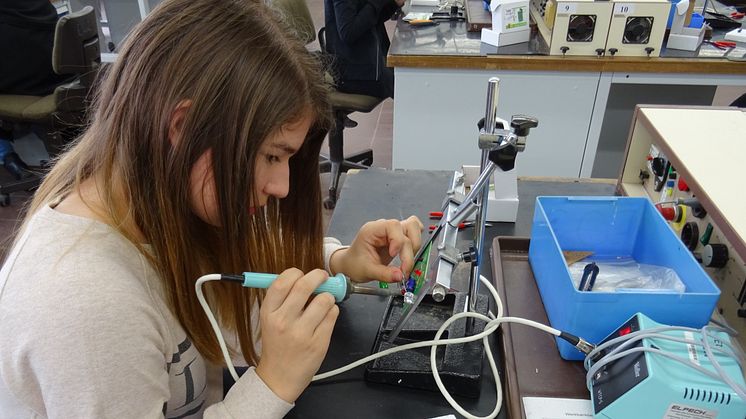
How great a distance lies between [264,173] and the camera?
74cm

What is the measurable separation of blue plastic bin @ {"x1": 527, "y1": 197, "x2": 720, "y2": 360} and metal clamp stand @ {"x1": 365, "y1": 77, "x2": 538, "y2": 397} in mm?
121

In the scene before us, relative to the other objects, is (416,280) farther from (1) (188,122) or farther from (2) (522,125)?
(1) (188,122)

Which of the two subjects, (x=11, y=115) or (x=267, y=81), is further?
(x=11, y=115)

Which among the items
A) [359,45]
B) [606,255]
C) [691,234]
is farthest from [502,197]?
[359,45]

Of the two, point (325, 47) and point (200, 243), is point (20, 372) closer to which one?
point (200, 243)

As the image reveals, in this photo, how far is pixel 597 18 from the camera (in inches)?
77.2

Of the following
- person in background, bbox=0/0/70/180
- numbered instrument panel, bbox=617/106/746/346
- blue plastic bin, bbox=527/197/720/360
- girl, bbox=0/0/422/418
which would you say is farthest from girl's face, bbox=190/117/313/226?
person in background, bbox=0/0/70/180

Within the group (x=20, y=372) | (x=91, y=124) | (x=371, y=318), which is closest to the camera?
(x=20, y=372)

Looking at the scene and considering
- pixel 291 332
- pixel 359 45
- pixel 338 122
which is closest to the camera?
pixel 291 332

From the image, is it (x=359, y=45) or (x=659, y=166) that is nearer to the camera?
(x=659, y=166)

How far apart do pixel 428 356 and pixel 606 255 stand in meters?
0.41

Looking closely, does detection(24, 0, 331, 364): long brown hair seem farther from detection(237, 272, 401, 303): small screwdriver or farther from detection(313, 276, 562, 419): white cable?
detection(313, 276, 562, 419): white cable

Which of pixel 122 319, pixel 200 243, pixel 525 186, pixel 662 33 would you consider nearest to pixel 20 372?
pixel 122 319

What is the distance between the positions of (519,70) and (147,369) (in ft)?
5.80
